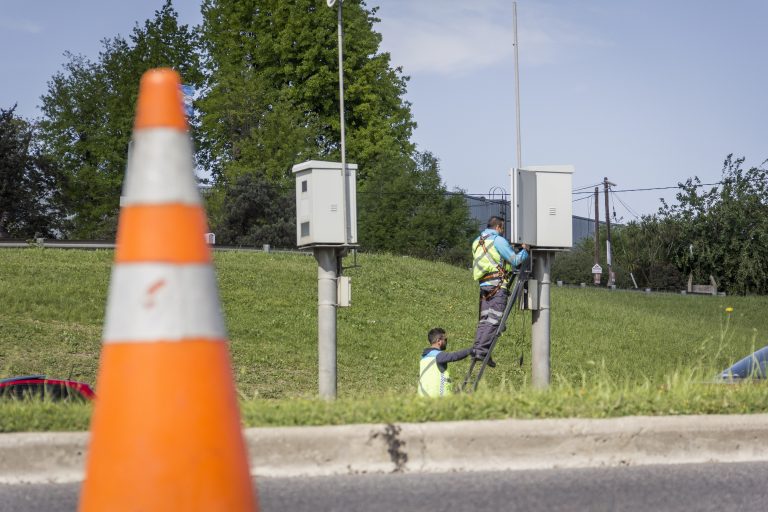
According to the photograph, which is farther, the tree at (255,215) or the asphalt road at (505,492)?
the tree at (255,215)

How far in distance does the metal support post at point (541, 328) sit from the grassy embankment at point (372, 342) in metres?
0.28

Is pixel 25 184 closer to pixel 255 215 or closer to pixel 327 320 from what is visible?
pixel 255 215

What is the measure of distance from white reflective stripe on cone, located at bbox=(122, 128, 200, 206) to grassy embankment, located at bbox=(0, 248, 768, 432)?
239cm

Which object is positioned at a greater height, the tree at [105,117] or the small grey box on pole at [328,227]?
the tree at [105,117]

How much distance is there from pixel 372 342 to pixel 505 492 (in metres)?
17.7

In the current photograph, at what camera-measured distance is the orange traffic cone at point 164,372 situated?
2938 mm

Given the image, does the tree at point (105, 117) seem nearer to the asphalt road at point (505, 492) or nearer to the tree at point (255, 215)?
the tree at point (255, 215)

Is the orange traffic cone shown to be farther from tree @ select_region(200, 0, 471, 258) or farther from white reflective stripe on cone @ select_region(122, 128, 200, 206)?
tree @ select_region(200, 0, 471, 258)

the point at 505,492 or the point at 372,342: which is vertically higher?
the point at 505,492

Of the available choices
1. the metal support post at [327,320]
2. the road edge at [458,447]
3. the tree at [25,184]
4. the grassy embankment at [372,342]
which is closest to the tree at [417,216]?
the tree at [25,184]

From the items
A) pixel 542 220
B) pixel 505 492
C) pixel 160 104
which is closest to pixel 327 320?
pixel 542 220

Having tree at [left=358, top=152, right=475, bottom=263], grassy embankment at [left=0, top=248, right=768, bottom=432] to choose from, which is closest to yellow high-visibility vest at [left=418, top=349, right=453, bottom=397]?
grassy embankment at [left=0, top=248, right=768, bottom=432]

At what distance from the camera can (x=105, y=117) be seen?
54094 mm

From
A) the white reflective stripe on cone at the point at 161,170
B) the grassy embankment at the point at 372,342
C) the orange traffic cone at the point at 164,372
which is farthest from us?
the grassy embankment at the point at 372,342
